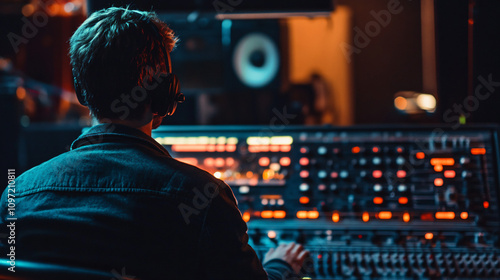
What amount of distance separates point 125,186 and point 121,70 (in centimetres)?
23

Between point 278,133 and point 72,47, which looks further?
point 278,133

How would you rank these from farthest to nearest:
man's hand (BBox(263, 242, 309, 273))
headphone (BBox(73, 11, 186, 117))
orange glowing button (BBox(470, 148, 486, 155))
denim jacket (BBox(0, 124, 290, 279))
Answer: orange glowing button (BBox(470, 148, 486, 155))
man's hand (BBox(263, 242, 309, 273))
headphone (BBox(73, 11, 186, 117))
denim jacket (BBox(0, 124, 290, 279))

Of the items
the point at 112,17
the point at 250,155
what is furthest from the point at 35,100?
the point at 112,17

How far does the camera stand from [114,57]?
750mm

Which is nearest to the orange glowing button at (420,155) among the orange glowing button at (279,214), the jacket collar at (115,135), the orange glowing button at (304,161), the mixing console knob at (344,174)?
the mixing console knob at (344,174)

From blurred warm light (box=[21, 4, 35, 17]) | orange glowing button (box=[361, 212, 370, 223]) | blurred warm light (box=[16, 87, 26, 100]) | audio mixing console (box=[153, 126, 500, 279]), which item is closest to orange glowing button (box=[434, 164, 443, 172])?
audio mixing console (box=[153, 126, 500, 279])

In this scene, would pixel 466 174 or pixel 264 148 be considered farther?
pixel 264 148

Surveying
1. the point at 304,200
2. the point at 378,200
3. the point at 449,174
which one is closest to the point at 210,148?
the point at 304,200

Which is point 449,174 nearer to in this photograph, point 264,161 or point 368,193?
point 368,193

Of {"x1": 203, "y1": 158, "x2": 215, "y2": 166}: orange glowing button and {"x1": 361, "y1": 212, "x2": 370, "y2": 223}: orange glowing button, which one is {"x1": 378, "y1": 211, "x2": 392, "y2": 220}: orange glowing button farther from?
{"x1": 203, "y1": 158, "x2": 215, "y2": 166}: orange glowing button

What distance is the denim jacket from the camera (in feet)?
2.16

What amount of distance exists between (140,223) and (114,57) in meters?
0.33

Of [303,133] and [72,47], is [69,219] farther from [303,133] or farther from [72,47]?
[303,133]

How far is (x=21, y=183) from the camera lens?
78 cm
